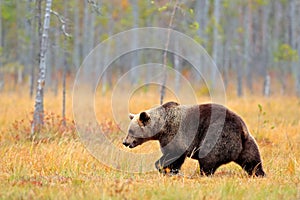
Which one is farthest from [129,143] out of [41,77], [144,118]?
[41,77]

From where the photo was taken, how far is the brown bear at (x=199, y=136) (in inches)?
352

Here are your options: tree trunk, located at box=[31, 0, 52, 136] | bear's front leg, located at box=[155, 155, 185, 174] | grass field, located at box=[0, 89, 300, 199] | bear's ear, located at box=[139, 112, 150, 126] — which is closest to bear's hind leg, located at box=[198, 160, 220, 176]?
grass field, located at box=[0, 89, 300, 199]

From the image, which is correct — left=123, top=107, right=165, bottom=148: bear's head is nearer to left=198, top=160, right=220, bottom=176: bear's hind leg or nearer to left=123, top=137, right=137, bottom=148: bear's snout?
left=123, top=137, right=137, bottom=148: bear's snout

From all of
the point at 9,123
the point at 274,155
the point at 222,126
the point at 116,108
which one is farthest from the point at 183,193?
the point at 116,108

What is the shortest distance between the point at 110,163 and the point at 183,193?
2998 millimetres

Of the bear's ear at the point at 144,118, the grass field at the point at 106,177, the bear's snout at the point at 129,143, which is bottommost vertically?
the grass field at the point at 106,177

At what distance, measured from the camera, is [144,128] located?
927 cm

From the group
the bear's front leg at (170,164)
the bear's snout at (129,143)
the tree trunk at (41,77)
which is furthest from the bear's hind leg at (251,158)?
the tree trunk at (41,77)

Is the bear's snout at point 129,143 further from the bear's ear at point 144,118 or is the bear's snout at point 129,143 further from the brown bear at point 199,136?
the bear's ear at point 144,118

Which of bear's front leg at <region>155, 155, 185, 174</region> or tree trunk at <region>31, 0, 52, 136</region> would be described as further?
tree trunk at <region>31, 0, 52, 136</region>

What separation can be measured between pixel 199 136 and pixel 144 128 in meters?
0.94

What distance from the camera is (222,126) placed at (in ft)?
29.4

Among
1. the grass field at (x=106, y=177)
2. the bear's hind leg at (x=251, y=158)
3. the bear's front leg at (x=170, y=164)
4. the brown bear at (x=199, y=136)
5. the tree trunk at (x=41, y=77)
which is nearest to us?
the grass field at (x=106, y=177)

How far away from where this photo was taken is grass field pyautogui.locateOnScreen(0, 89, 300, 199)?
7.10 metres
